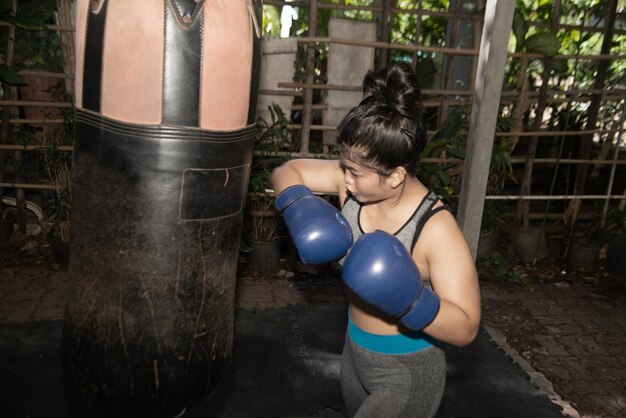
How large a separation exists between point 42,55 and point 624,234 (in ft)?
17.5

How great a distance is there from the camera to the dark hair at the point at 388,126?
1353 millimetres

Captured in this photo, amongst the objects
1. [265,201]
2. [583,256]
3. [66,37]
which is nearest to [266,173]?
[265,201]

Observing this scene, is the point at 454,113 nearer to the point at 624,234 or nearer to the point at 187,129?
the point at 624,234

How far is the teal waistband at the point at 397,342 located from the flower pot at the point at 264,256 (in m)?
2.68

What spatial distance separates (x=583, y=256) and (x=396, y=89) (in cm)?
401

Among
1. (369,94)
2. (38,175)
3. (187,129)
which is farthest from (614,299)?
(38,175)

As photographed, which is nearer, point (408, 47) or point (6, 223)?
point (408, 47)

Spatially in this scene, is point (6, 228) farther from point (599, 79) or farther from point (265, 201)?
point (599, 79)

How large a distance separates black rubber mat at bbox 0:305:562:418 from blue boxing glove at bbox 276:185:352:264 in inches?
51.1

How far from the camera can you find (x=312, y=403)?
99.0 inches

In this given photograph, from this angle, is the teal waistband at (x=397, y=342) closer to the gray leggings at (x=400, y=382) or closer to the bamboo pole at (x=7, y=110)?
the gray leggings at (x=400, y=382)

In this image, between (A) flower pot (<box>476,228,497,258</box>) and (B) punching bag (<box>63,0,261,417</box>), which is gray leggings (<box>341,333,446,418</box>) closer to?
(B) punching bag (<box>63,0,261,417</box>)

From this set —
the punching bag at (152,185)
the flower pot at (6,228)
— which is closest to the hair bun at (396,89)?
the punching bag at (152,185)

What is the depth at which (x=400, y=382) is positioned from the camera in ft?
4.95
